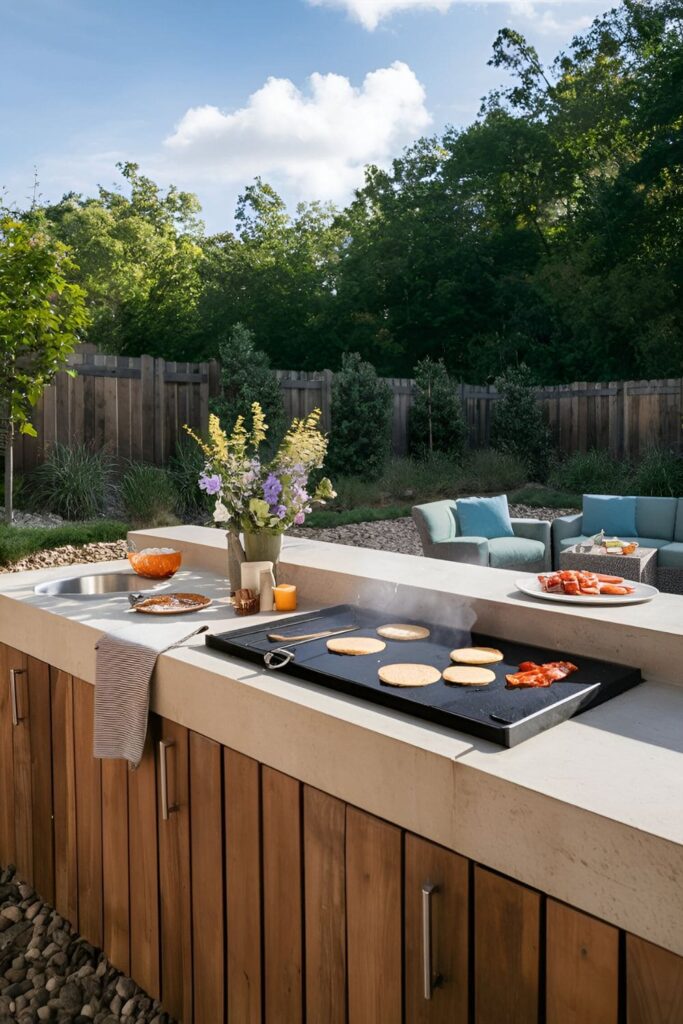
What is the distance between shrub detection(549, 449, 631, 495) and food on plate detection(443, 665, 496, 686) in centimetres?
997

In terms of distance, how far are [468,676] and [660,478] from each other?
31.5ft

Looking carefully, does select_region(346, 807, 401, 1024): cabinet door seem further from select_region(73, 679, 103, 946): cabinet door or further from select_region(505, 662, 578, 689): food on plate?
select_region(73, 679, 103, 946): cabinet door

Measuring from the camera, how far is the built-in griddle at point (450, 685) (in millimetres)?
1406

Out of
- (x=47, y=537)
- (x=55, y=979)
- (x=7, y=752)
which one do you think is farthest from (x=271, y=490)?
(x=47, y=537)

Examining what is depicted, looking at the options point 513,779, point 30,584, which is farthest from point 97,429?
point 513,779

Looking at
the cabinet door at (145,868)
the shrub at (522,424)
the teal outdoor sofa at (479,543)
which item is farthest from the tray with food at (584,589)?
the shrub at (522,424)

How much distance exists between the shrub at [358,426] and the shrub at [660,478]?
3.58 metres

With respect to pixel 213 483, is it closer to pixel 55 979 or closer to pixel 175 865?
pixel 175 865

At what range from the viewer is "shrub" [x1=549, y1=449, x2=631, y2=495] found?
11367 mm

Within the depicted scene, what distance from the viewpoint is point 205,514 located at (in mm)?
9250

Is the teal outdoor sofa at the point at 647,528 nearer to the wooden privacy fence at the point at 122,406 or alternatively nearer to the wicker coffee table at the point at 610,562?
the wicker coffee table at the point at 610,562

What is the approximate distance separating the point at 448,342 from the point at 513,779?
62.7 ft

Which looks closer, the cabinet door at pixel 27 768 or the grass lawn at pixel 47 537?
the cabinet door at pixel 27 768

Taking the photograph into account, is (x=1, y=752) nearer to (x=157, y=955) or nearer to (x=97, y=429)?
(x=157, y=955)
